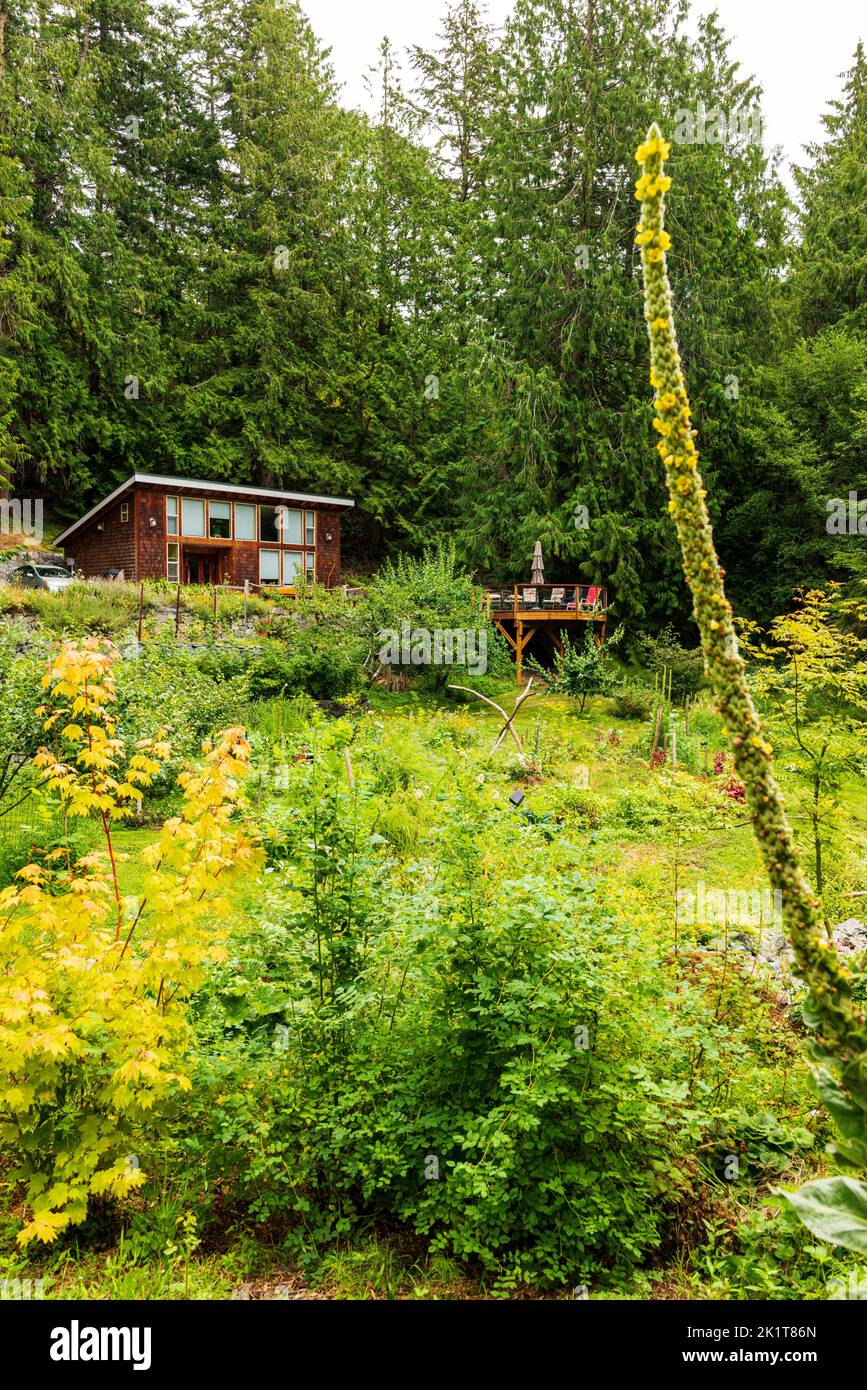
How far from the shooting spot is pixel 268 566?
2814 centimetres

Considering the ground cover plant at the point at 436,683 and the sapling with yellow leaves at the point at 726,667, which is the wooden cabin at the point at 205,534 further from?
the sapling with yellow leaves at the point at 726,667

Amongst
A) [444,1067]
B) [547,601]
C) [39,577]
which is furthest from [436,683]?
[444,1067]

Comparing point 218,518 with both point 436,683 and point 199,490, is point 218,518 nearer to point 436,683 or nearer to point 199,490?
point 199,490

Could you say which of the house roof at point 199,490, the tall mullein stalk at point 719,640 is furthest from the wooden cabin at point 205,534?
the tall mullein stalk at point 719,640

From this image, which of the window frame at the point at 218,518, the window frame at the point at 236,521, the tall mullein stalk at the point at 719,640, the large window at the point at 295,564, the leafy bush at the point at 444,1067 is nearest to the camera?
the tall mullein stalk at the point at 719,640

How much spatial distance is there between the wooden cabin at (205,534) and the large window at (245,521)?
0.10 ft

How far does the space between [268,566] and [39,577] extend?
289 inches

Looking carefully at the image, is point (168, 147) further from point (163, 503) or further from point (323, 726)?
point (323, 726)

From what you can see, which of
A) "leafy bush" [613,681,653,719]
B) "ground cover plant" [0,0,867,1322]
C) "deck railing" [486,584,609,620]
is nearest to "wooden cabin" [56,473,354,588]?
"ground cover plant" [0,0,867,1322]

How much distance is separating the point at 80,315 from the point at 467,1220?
29.0 meters

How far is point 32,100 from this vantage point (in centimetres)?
2584

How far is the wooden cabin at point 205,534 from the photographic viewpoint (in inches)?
984

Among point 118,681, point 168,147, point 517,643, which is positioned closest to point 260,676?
point 118,681

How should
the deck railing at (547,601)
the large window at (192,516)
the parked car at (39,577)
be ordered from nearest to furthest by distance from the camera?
the deck railing at (547,601) → the parked car at (39,577) → the large window at (192,516)
